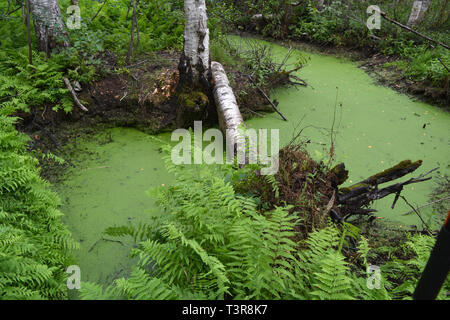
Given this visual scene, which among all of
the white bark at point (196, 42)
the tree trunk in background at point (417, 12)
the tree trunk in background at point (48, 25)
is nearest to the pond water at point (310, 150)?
the white bark at point (196, 42)

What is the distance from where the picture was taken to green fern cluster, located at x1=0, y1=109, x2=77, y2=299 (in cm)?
191

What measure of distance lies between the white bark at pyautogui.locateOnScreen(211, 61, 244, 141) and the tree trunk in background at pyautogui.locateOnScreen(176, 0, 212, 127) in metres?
0.16

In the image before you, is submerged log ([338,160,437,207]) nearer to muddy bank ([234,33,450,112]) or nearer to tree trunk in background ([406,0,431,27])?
muddy bank ([234,33,450,112])

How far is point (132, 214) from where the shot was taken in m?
3.18

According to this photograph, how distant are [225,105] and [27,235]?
9.03ft

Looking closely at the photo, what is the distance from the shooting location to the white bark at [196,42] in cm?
404

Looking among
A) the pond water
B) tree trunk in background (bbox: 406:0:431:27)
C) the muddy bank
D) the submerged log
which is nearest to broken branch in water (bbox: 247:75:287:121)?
the pond water

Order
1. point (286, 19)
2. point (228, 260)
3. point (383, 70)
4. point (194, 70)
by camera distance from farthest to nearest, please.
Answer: point (286, 19), point (383, 70), point (194, 70), point (228, 260)

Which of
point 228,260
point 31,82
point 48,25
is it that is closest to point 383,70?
point 228,260

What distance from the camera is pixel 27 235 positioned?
2.41 m

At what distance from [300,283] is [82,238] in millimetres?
2086

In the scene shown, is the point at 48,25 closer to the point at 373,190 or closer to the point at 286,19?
the point at 373,190

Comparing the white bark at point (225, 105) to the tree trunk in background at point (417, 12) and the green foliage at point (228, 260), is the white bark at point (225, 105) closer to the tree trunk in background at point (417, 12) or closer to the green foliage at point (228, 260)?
the green foliage at point (228, 260)

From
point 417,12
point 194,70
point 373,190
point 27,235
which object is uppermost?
point 417,12
